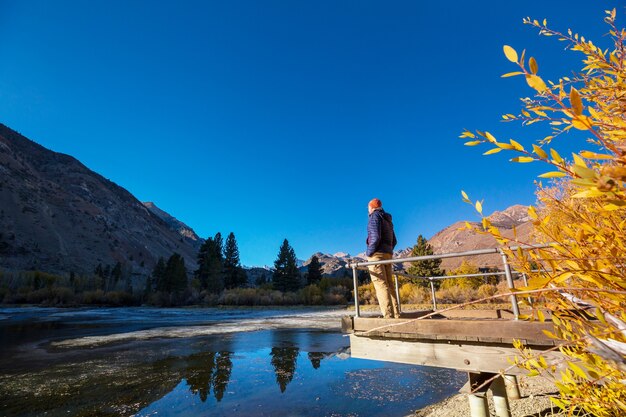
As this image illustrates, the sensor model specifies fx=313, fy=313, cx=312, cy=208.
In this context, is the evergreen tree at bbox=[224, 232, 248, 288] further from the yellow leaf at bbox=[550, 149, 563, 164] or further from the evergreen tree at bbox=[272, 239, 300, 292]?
the yellow leaf at bbox=[550, 149, 563, 164]

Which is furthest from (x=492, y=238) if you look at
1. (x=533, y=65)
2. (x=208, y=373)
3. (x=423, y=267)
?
(x=423, y=267)

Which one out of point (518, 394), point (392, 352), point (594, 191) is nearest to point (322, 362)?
point (518, 394)

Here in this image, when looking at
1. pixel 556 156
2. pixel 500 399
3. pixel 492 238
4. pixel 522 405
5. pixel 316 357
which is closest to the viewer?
pixel 556 156

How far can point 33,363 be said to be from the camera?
34.2 feet

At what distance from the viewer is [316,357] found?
1123 centimetres

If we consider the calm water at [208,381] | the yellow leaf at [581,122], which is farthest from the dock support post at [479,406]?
the yellow leaf at [581,122]

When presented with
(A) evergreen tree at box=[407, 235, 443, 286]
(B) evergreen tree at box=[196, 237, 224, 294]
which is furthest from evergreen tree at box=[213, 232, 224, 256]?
(A) evergreen tree at box=[407, 235, 443, 286]

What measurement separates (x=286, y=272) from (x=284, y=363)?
4977 cm

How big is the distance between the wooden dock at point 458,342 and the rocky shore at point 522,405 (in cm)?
215

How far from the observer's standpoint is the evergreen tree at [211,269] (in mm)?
60438

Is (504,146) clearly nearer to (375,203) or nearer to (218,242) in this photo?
(375,203)

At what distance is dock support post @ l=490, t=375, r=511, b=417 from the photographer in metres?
4.87

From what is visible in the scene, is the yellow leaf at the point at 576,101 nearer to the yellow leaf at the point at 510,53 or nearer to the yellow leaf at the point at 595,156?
the yellow leaf at the point at 595,156

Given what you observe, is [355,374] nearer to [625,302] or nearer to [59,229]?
[625,302]
